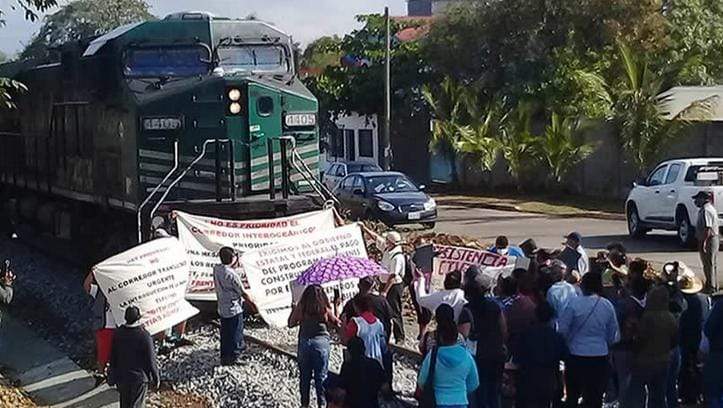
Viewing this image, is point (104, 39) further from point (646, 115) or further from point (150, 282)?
point (646, 115)

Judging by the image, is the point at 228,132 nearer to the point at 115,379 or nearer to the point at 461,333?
the point at 115,379

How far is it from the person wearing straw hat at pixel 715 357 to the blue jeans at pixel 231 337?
579 centimetres

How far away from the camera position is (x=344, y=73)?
52.4 meters

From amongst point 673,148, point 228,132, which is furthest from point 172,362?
point 673,148

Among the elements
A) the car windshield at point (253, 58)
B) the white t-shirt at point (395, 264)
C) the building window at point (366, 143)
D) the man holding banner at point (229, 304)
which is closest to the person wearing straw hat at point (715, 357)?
the white t-shirt at point (395, 264)

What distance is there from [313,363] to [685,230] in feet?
48.9

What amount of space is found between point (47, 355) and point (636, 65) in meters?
24.5

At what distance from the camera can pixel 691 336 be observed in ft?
39.9

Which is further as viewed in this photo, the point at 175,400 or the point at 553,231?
the point at 553,231

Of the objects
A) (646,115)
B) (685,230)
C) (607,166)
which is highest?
(646,115)

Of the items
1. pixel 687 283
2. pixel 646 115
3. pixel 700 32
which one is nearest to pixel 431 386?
pixel 687 283

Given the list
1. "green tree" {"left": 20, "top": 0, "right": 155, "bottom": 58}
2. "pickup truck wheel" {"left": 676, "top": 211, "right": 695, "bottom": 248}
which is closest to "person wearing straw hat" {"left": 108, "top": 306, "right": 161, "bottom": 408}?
"pickup truck wheel" {"left": 676, "top": 211, "right": 695, "bottom": 248}

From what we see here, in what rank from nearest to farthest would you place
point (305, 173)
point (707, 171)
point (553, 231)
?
point (305, 173) < point (707, 171) < point (553, 231)

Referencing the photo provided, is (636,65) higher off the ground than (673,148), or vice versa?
(636,65)
